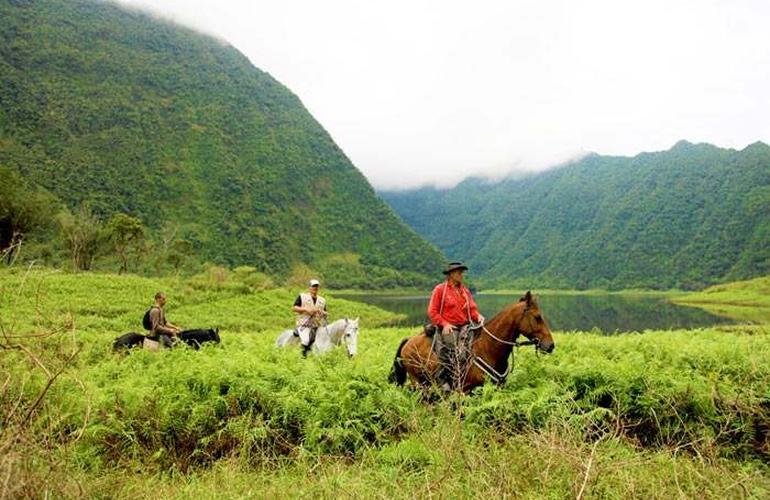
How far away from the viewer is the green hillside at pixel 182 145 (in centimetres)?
10581

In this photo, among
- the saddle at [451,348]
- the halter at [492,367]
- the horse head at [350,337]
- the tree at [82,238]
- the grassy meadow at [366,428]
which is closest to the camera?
the grassy meadow at [366,428]

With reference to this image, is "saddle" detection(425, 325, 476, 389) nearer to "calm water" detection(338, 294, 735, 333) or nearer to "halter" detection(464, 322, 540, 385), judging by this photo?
"halter" detection(464, 322, 540, 385)

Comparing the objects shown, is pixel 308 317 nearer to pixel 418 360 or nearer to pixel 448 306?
pixel 418 360

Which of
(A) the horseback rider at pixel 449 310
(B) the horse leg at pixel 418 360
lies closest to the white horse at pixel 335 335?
(B) the horse leg at pixel 418 360

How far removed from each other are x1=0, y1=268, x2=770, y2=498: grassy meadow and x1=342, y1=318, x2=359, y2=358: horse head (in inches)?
22.5

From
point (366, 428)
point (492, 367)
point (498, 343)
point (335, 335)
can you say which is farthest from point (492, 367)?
point (335, 335)

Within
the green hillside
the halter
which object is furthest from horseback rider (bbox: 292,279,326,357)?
the green hillside

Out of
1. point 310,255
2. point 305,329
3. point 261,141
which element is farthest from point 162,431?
point 261,141

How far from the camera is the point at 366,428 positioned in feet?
25.1

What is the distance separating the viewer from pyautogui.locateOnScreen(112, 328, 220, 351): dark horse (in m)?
13.3

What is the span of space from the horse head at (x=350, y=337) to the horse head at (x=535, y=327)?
4.35 metres

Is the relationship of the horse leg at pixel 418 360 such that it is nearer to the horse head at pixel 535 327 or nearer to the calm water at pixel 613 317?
the horse head at pixel 535 327

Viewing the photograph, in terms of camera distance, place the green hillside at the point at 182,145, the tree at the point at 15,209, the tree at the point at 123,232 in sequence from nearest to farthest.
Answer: the tree at the point at 15,209
the tree at the point at 123,232
the green hillside at the point at 182,145

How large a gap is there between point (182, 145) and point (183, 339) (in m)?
128
